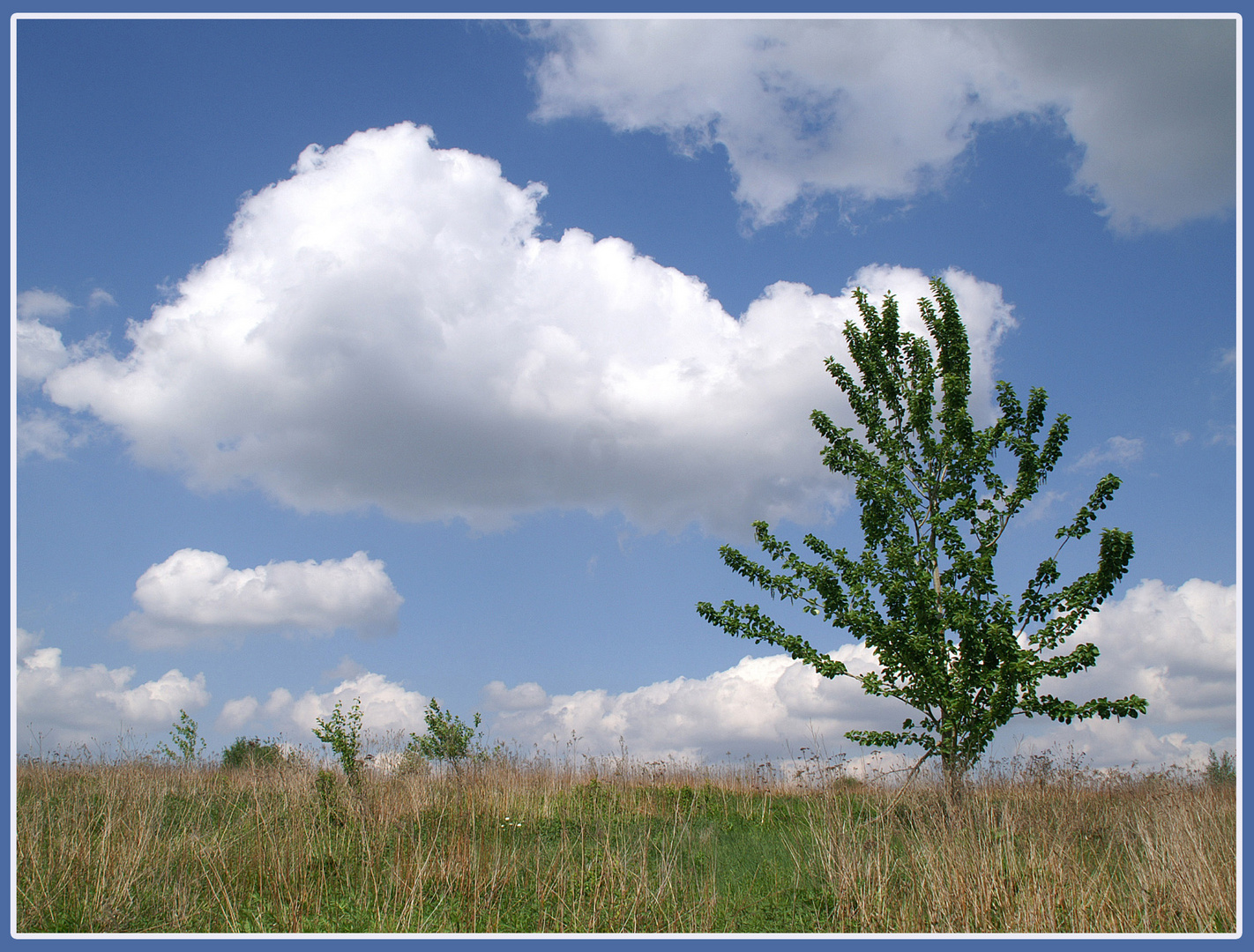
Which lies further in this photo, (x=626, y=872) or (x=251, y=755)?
(x=251, y=755)

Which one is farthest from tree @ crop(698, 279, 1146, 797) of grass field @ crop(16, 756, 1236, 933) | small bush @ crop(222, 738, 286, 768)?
small bush @ crop(222, 738, 286, 768)

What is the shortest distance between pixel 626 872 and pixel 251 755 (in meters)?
14.8

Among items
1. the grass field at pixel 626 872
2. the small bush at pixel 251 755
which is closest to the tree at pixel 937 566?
the grass field at pixel 626 872

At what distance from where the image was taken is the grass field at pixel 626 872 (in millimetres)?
6793

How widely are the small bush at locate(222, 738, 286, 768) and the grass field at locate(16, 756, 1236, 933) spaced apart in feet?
12.8

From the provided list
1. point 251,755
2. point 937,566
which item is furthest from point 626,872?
point 251,755

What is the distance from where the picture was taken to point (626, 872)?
718 cm

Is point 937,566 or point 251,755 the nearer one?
point 937,566

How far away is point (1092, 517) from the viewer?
11.4 metres

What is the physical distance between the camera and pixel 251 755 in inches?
721

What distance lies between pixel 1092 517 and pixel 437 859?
10.3 metres

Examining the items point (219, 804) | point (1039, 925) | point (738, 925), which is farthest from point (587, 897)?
point (219, 804)

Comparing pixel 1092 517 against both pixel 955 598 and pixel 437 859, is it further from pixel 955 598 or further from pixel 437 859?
pixel 437 859

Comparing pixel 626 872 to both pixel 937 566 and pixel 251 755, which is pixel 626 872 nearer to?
pixel 937 566
